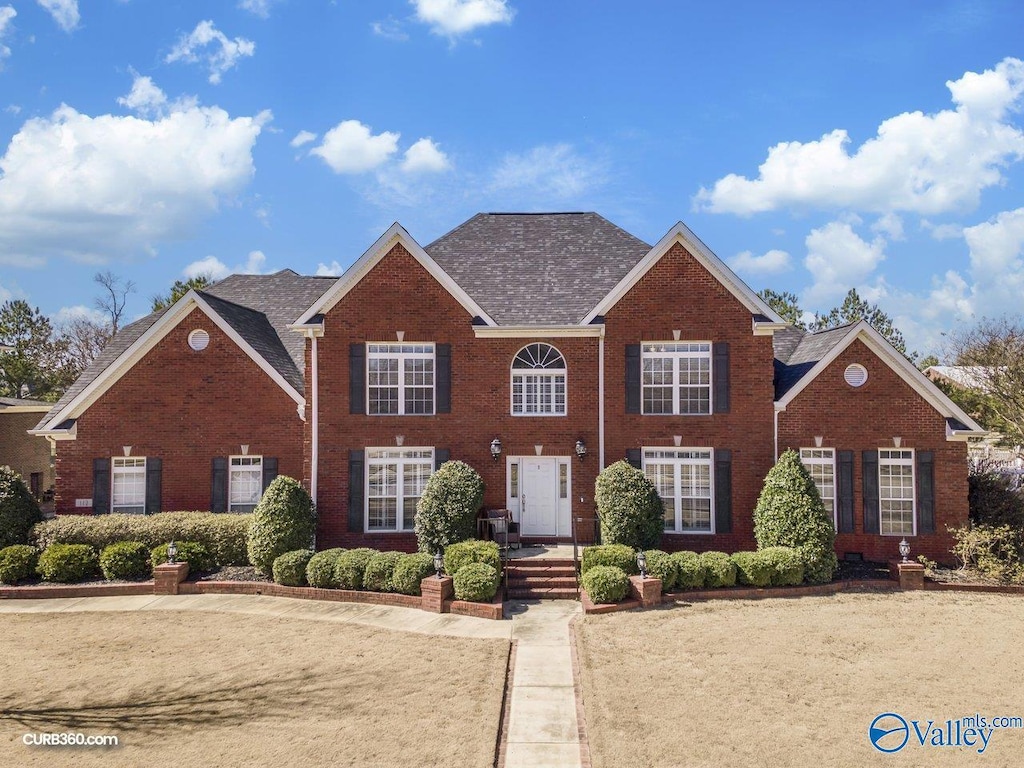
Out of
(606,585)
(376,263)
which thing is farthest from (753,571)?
(376,263)

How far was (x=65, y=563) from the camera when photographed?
15.8 m

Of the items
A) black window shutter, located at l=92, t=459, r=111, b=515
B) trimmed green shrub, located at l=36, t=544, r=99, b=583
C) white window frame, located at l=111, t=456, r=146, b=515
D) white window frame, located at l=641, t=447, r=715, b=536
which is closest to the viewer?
trimmed green shrub, located at l=36, t=544, r=99, b=583

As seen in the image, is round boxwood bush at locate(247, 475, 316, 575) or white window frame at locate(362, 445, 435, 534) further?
white window frame at locate(362, 445, 435, 534)

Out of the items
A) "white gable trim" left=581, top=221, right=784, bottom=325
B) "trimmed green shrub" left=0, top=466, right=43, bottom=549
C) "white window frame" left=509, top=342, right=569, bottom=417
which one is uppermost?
"white gable trim" left=581, top=221, right=784, bottom=325

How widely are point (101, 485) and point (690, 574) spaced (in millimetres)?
15715

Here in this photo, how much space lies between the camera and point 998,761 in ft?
25.7

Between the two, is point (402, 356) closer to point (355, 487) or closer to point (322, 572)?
point (355, 487)

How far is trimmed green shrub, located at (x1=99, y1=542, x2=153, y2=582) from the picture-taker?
15.8 metres

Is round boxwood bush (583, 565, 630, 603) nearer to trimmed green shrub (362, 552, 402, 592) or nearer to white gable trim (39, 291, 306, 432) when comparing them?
trimmed green shrub (362, 552, 402, 592)

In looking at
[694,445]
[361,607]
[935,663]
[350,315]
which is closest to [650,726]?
[935,663]

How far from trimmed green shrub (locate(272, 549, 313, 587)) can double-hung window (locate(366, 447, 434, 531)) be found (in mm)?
2862

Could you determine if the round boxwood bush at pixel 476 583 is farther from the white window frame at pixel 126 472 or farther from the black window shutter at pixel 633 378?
the white window frame at pixel 126 472

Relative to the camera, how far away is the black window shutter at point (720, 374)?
691 inches

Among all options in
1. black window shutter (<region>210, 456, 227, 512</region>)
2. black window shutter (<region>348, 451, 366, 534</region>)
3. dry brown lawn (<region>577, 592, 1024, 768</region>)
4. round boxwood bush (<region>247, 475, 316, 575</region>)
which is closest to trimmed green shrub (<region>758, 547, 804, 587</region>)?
dry brown lawn (<region>577, 592, 1024, 768</region>)
